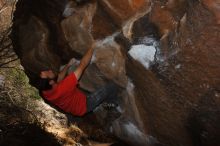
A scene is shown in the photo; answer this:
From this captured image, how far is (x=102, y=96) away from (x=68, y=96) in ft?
1.78

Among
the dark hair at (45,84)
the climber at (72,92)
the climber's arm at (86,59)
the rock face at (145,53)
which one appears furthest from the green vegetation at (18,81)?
the climber's arm at (86,59)

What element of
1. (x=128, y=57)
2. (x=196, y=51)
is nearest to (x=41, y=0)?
(x=128, y=57)

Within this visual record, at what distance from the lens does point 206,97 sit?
3820 millimetres

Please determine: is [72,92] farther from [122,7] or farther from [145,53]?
[122,7]

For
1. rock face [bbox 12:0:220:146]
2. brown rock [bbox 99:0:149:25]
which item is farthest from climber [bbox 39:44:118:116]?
brown rock [bbox 99:0:149:25]

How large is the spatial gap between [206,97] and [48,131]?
277 centimetres

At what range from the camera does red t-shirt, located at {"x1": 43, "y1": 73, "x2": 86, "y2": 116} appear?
4617 millimetres

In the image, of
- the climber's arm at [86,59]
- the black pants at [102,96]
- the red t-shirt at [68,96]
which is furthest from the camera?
the black pants at [102,96]

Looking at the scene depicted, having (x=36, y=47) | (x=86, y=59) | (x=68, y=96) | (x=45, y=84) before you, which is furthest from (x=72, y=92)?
(x=36, y=47)

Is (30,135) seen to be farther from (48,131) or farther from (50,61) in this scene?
(50,61)

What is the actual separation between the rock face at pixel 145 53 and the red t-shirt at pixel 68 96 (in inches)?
17.5

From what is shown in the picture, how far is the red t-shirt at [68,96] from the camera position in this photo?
4.62m

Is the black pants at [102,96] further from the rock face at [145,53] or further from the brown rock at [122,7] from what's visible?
the brown rock at [122,7]

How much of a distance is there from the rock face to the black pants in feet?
0.47
